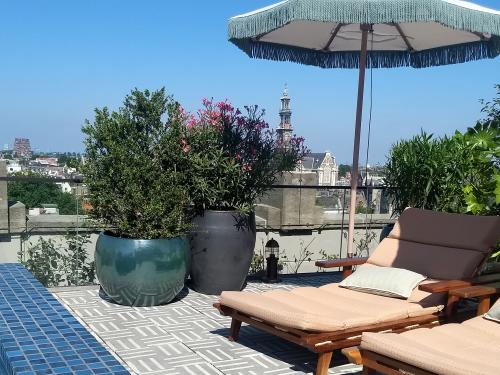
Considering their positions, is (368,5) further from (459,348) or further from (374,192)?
(374,192)

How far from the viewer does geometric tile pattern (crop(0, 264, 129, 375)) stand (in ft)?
8.71

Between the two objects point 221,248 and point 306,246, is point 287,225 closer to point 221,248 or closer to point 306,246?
point 306,246

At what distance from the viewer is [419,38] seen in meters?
5.89

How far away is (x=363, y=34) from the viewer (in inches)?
220

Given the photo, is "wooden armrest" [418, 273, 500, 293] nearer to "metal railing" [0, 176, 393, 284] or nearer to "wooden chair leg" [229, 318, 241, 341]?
"wooden chair leg" [229, 318, 241, 341]

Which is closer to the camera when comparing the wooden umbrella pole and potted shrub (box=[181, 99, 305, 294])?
potted shrub (box=[181, 99, 305, 294])

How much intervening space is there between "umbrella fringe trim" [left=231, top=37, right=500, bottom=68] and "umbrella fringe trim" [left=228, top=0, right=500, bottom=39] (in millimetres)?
1409

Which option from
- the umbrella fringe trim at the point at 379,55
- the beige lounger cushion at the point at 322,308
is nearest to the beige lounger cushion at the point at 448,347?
the beige lounger cushion at the point at 322,308

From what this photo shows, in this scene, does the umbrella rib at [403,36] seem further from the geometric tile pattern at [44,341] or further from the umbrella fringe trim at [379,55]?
the geometric tile pattern at [44,341]

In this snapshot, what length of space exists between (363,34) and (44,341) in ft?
13.1

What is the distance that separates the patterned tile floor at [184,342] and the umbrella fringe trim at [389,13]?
2.24 m

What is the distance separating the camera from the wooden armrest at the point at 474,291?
366 centimetres

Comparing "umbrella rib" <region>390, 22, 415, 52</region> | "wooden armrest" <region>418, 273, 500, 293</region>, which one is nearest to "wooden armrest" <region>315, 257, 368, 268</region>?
"wooden armrest" <region>418, 273, 500, 293</region>

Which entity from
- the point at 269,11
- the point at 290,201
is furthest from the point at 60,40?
the point at 269,11
